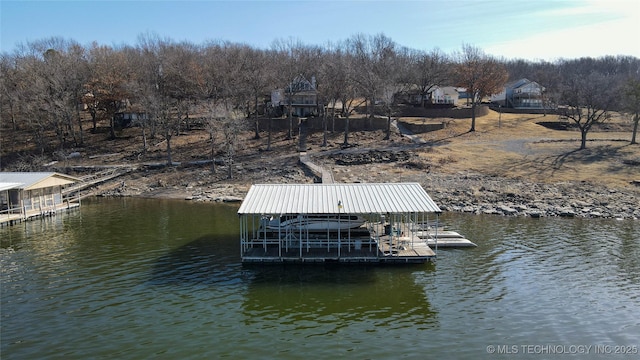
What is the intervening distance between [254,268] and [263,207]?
3.62 metres

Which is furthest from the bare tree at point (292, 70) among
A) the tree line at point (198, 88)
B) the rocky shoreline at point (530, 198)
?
the rocky shoreline at point (530, 198)

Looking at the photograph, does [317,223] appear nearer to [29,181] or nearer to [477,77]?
[29,181]

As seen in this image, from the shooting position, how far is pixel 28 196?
136 feet

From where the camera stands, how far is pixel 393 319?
2030 cm

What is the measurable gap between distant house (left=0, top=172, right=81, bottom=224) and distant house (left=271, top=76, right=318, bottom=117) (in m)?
37.3

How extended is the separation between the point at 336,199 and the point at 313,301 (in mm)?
7680

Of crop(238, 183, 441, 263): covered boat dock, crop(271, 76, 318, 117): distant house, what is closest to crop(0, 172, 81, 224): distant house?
crop(238, 183, 441, 263): covered boat dock

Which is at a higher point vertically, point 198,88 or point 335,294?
point 198,88

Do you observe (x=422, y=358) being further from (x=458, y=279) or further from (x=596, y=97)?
(x=596, y=97)

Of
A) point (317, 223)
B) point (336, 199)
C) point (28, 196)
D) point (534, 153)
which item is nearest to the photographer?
point (336, 199)

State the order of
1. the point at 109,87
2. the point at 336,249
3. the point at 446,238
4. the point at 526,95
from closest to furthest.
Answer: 1. the point at 336,249
2. the point at 446,238
3. the point at 109,87
4. the point at 526,95

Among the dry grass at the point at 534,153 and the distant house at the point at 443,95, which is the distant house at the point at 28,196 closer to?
the dry grass at the point at 534,153

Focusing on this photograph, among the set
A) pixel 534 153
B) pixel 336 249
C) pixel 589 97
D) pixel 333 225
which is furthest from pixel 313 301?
pixel 589 97

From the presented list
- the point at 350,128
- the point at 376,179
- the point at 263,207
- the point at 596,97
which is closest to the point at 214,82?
the point at 350,128
